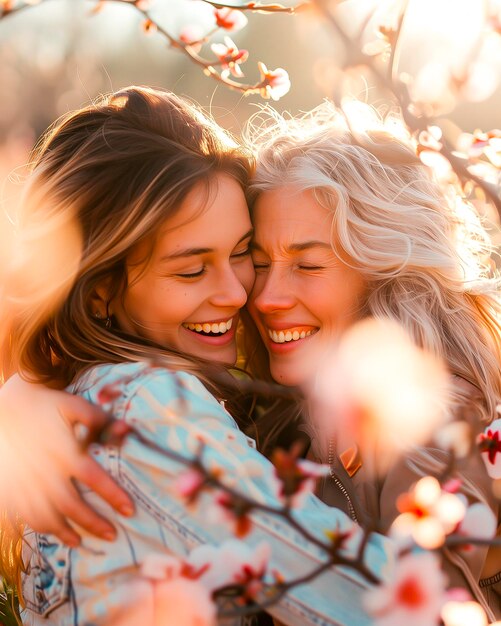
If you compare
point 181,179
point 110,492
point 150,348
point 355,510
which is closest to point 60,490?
point 110,492

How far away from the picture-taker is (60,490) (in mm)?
1855

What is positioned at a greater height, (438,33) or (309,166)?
(438,33)

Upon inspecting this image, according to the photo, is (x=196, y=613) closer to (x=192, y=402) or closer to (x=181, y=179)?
(x=192, y=402)

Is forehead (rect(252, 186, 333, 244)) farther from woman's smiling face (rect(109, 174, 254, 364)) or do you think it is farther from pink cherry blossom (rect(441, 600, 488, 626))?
pink cherry blossom (rect(441, 600, 488, 626))

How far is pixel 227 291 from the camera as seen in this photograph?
2.43 m

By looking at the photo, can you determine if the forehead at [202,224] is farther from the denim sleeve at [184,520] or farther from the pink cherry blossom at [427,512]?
the pink cherry blossom at [427,512]

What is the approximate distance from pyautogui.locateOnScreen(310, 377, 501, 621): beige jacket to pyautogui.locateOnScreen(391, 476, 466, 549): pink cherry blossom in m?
0.73

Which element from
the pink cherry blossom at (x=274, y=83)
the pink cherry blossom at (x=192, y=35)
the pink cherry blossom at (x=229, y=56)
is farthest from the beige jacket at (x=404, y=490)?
the pink cherry blossom at (x=192, y=35)

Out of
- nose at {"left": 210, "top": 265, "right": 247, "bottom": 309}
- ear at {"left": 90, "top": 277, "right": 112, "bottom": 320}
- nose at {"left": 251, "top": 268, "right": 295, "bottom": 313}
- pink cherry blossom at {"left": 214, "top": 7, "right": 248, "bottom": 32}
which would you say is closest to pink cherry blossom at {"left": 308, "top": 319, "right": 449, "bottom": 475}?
nose at {"left": 251, "top": 268, "right": 295, "bottom": 313}

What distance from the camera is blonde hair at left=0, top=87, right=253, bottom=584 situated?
232 centimetres

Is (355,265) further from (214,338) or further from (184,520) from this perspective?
(184,520)

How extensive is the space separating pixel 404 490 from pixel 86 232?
47.7 inches

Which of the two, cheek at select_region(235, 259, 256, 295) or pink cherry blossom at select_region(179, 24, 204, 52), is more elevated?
pink cherry blossom at select_region(179, 24, 204, 52)

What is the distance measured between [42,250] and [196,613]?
1413 mm
